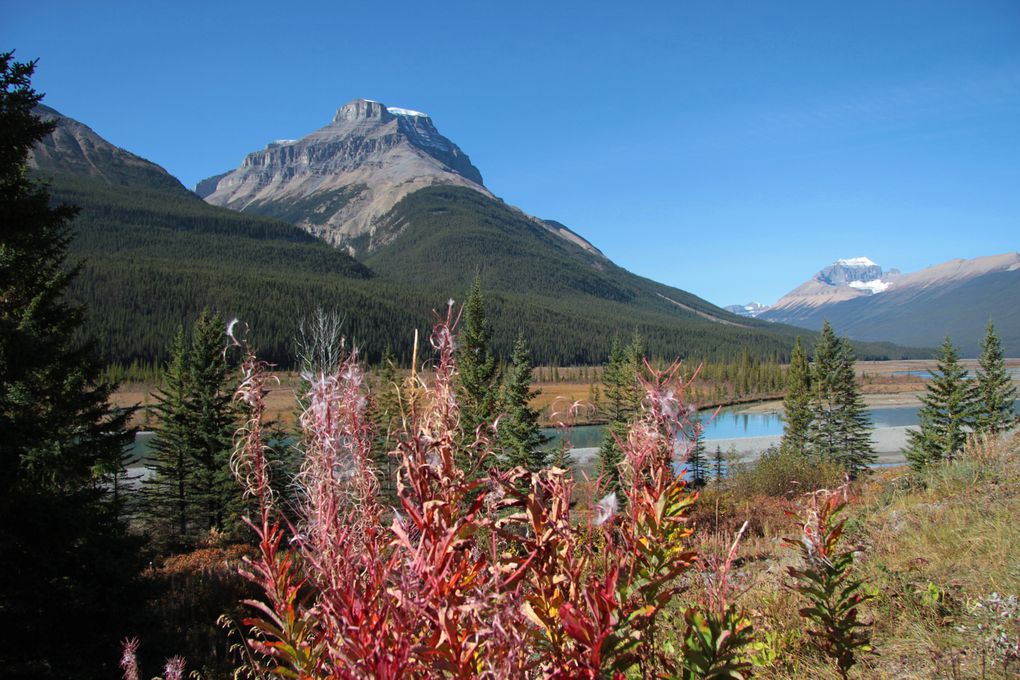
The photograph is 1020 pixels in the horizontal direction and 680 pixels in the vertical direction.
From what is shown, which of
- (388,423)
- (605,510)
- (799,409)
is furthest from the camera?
(799,409)

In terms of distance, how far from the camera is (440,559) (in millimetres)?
1253

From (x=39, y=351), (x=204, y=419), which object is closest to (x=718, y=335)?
(x=204, y=419)

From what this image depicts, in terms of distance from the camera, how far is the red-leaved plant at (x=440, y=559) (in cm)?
123

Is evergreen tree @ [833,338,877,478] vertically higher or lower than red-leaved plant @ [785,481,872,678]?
lower

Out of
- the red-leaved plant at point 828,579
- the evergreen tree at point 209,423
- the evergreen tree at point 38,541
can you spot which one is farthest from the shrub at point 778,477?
the red-leaved plant at point 828,579

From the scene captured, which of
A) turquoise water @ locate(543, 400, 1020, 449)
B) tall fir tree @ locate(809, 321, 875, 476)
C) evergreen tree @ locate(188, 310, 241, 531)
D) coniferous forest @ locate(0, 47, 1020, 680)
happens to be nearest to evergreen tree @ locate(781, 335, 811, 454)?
tall fir tree @ locate(809, 321, 875, 476)

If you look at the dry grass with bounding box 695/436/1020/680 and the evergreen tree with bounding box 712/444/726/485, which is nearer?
the dry grass with bounding box 695/436/1020/680

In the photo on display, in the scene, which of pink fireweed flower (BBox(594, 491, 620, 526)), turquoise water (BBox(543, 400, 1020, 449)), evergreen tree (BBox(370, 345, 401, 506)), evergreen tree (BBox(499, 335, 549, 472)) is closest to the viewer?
pink fireweed flower (BBox(594, 491, 620, 526))

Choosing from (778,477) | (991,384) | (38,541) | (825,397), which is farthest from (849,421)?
(38,541)

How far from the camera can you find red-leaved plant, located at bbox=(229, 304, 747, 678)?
1231 millimetres

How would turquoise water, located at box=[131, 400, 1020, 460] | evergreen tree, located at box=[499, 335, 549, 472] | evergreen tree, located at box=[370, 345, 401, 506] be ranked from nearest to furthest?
evergreen tree, located at box=[370, 345, 401, 506] → evergreen tree, located at box=[499, 335, 549, 472] → turquoise water, located at box=[131, 400, 1020, 460]

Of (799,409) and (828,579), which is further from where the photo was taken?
(799,409)

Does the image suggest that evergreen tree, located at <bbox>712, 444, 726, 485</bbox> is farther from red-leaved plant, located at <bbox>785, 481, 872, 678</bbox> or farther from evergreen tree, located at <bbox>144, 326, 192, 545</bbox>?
red-leaved plant, located at <bbox>785, 481, 872, 678</bbox>

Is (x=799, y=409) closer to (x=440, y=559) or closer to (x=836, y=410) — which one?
(x=836, y=410)
